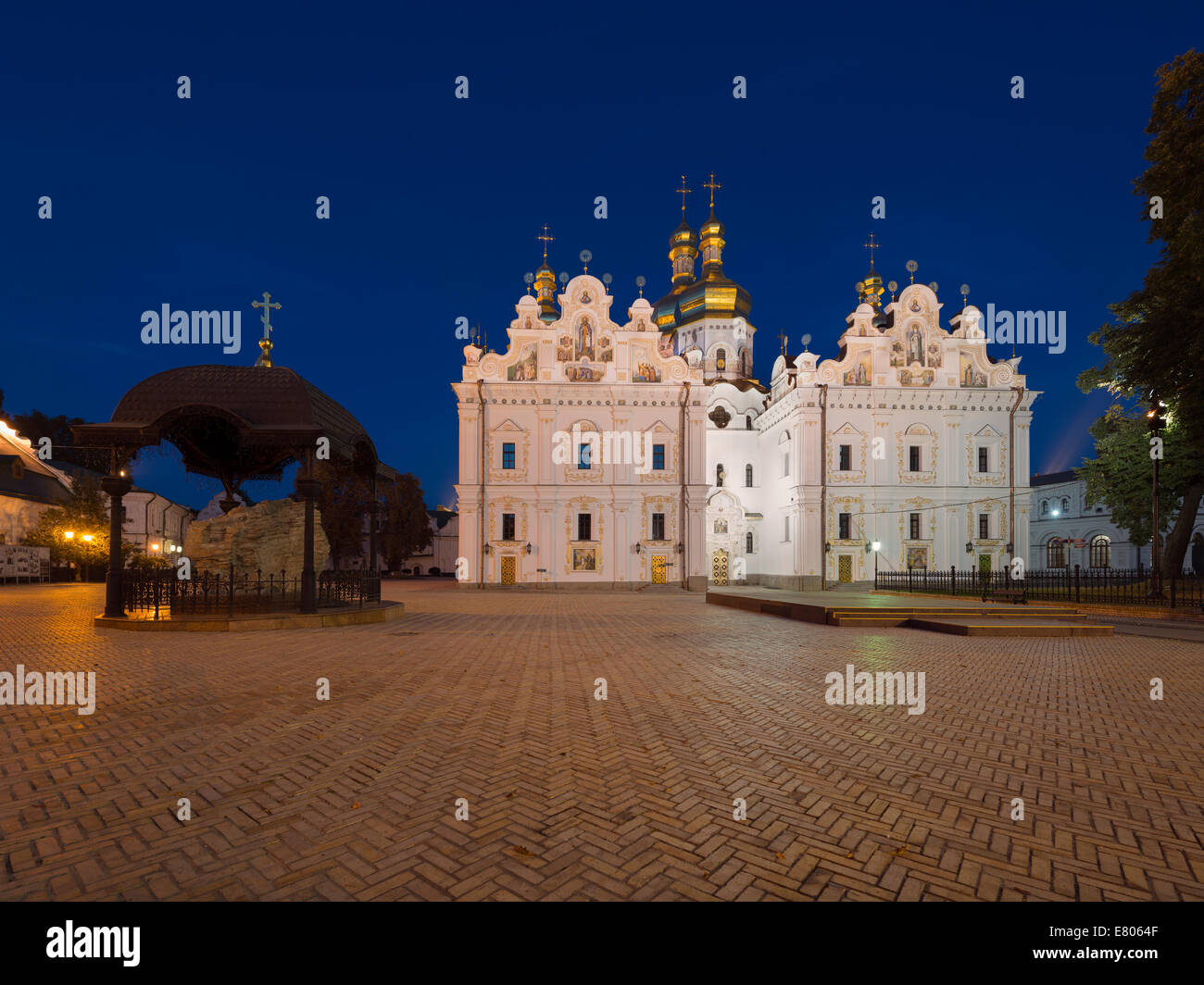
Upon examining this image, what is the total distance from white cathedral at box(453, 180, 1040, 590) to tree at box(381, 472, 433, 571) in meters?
20.3

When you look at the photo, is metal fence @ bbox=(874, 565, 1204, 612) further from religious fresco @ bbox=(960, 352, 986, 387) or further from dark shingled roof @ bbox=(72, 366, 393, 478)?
dark shingled roof @ bbox=(72, 366, 393, 478)

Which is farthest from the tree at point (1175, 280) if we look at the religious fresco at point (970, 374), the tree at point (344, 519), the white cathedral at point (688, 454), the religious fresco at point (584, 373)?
the tree at point (344, 519)

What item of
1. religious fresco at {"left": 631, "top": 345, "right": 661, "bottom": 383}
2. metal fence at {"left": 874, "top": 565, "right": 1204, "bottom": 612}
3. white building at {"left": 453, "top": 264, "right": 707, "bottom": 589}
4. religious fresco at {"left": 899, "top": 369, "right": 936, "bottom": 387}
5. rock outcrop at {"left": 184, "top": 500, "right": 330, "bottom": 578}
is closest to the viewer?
rock outcrop at {"left": 184, "top": 500, "right": 330, "bottom": 578}

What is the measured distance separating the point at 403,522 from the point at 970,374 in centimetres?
4543

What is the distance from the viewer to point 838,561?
119ft

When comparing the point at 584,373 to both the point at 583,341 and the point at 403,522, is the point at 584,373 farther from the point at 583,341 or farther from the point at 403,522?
the point at 403,522

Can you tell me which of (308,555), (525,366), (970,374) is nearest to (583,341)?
(525,366)

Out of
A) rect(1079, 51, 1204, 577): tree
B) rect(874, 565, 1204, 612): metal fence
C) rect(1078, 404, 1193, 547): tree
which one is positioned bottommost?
rect(874, 565, 1204, 612): metal fence

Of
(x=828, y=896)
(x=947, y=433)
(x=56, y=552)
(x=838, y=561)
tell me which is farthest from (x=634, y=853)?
(x=56, y=552)

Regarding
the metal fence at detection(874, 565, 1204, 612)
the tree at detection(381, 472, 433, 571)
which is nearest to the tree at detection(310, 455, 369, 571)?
the tree at detection(381, 472, 433, 571)

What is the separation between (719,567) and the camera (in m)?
41.2

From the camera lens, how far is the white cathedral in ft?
116
